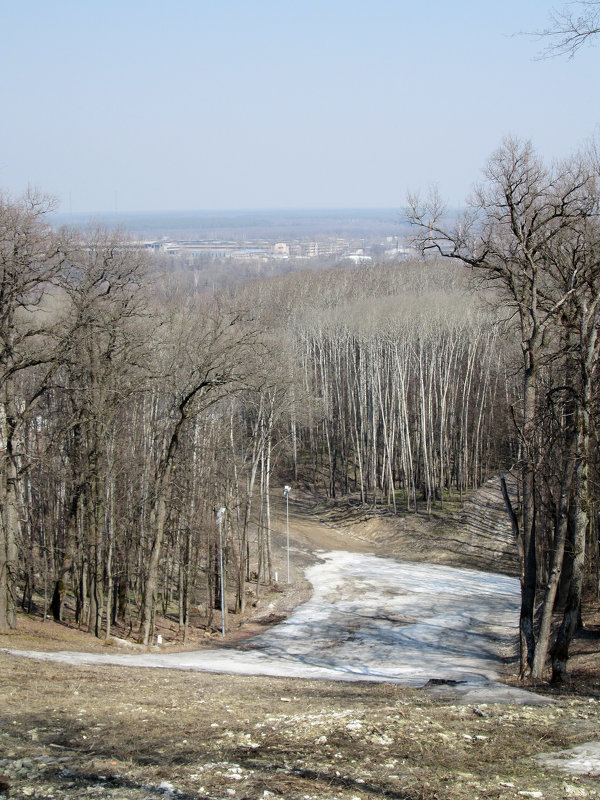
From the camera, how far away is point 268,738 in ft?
27.0

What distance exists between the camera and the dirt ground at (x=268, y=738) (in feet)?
21.4

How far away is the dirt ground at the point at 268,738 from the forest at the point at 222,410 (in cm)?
402

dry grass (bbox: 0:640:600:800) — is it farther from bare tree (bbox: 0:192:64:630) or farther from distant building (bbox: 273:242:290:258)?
distant building (bbox: 273:242:290:258)

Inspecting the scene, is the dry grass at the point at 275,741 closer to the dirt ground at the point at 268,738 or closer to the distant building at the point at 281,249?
the dirt ground at the point at 268,738

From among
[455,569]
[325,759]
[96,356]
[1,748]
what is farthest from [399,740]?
[455,569]

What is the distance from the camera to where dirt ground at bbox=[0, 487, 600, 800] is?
21.4 feet

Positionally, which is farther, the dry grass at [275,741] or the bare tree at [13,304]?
the bare tree at [13,304]

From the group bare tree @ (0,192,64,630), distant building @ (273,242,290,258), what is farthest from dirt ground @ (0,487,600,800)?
distant building @ (273,242,290,258)

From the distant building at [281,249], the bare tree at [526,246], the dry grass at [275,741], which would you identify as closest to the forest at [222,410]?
the bare tree at [526,246]

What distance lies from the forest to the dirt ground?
4021mm

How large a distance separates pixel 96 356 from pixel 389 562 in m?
22.7

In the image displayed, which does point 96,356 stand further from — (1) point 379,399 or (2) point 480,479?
(2) point 480,479

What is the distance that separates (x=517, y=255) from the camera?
1419 centimetres

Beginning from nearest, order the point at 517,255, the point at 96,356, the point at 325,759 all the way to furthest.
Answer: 1. the point at 325,759
2. the point at 517,255
3. the point at 96,356
